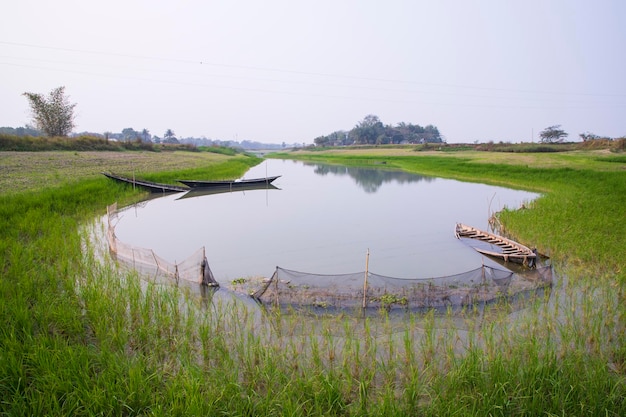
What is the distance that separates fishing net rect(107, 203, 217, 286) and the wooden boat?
623 cm

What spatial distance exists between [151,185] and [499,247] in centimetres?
1585


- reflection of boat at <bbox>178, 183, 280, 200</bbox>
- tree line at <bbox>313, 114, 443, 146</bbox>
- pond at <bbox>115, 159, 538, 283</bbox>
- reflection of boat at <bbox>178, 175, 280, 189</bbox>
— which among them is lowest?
pond at <bbox>115, 159, 538, 283</bbox>

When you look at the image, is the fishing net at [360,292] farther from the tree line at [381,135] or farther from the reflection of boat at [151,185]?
the tree line at [381,135]

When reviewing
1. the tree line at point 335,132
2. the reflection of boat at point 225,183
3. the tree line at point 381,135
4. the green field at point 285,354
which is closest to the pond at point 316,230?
the reflection of boat at point 225,183

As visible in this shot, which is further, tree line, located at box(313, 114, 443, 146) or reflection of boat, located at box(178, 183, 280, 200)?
tree line, located at box(313, 114, 443, 146)

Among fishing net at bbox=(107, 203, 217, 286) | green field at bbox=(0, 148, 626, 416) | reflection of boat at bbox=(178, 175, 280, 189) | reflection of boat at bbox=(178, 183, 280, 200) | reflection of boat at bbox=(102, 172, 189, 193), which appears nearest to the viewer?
green field at bbox=(0, 148, 626, 416)

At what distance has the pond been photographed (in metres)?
9.02

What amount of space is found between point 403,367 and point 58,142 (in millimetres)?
40702

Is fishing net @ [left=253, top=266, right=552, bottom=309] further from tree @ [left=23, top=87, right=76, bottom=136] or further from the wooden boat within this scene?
tree @ [left=23, top=87, right=76, bottom=136]

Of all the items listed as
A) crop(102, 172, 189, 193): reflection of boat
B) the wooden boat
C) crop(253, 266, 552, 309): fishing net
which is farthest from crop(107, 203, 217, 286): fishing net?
crop(102, 172, 189, 193): reflection of boat

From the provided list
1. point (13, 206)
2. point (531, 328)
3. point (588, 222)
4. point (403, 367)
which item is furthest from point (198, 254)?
point (588, 222)

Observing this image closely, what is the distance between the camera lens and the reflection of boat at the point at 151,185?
1820 centimetres

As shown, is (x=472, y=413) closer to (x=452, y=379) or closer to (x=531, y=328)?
(x=452, y=379)

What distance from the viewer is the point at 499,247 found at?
1006cm
